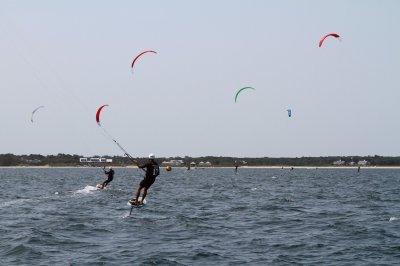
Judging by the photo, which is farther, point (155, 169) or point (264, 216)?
point (264, 216)

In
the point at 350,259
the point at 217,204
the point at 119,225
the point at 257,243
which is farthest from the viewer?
the point at 217,204

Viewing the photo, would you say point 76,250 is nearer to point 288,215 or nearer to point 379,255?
point 379,255

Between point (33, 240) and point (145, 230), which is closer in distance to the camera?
point (33, 240)

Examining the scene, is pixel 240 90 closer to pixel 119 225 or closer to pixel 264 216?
pixel 264 216

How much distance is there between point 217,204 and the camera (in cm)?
3073

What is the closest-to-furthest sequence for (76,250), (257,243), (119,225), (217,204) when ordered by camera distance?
(76,250), (257,243), (119,225), (217,204)

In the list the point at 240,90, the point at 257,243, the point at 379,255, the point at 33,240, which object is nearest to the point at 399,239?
the point at 379,255

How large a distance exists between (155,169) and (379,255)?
32.2 ft

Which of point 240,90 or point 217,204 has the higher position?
point 240,90

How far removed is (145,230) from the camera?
19.6 meters

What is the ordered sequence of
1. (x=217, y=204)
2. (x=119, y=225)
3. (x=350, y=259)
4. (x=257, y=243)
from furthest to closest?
(x=217, y=204) → (x=119, y=225) → (x=257, y=243) → (x=350, y=259)

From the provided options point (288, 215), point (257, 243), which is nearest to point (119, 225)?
point (257, 243)

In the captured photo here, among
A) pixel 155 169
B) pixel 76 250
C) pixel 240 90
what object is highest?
pixel 240 90

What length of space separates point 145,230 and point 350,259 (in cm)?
→ 767
